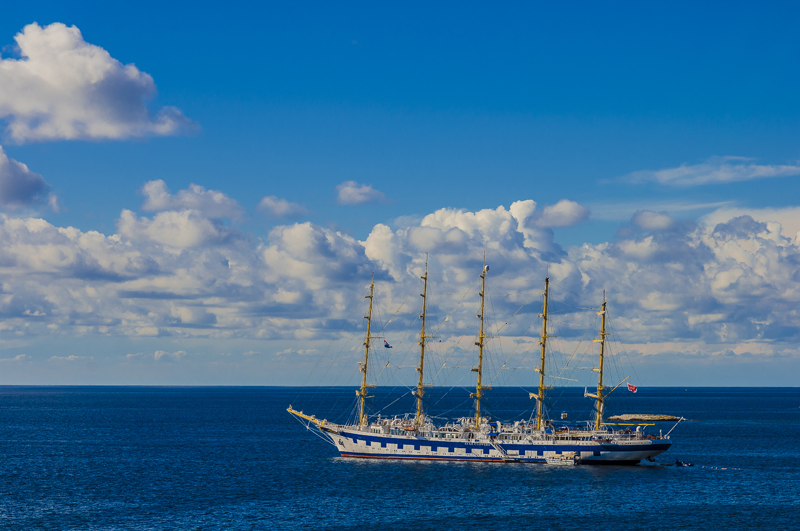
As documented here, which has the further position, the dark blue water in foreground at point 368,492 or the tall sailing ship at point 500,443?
the tall sailing ship at point 500,443

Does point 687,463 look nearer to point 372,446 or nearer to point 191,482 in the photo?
point 372,446

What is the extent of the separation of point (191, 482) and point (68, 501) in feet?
54.1

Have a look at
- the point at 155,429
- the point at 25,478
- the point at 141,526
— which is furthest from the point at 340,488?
the point at 155,429

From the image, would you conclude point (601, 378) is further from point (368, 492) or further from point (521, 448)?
point (368, 492)

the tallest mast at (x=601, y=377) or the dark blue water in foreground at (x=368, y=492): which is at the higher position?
the tallest mast at (x=601, y=377)

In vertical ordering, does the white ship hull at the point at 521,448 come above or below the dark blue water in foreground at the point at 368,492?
above

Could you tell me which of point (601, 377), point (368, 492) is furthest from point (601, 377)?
point (368, 492)

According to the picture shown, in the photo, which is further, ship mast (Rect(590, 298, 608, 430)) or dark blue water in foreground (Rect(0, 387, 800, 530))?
ship mast (Rect(590, 298, 608, 430))

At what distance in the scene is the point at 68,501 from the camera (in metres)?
88.3

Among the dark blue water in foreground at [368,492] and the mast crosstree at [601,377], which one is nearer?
the dark blue water in foreground at [368,492]

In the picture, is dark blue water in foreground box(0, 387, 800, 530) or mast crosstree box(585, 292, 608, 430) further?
mast crosstree box(585, 292, 608, 430)

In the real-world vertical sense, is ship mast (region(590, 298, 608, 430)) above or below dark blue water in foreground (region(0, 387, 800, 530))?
above

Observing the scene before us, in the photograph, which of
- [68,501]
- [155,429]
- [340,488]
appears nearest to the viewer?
[68,501]

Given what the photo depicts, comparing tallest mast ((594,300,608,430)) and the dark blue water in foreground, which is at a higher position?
tallest mast ((594,300,608,430))
